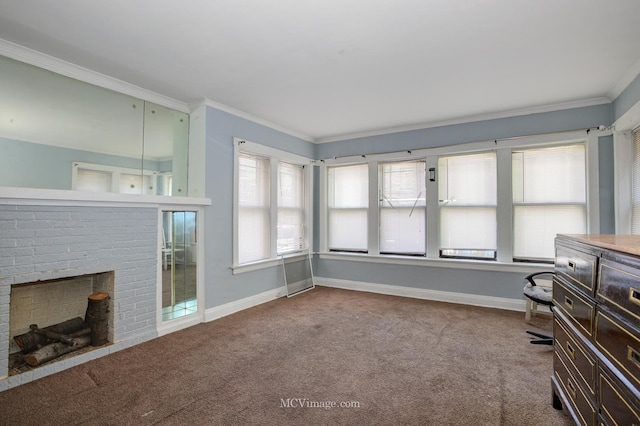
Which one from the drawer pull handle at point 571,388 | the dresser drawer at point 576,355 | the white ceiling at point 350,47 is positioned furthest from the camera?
the white ceiling at point 350,47

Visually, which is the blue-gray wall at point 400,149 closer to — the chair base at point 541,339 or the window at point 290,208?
the window at point 290,208

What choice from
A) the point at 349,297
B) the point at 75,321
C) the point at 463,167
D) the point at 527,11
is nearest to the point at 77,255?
the point at 75,321

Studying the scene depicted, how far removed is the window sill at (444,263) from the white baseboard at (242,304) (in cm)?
115

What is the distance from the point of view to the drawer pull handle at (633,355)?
110 centimetres

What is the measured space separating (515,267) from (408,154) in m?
2.10

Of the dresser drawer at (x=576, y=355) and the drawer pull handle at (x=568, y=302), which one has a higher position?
the drawer pull handle at (x=568, y=302)

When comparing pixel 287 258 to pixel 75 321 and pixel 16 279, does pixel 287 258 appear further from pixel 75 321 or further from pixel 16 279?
pixel 16 279

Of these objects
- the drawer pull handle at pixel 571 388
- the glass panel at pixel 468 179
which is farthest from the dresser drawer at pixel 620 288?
the glass panel at pixel 468 179

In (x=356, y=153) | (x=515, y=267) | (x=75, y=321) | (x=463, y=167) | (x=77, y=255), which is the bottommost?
(x=75, y=321)

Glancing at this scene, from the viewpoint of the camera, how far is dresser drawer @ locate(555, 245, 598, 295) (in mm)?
1523

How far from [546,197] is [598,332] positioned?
10.1 ft

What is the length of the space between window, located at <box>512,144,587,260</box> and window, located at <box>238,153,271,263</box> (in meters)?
3.40

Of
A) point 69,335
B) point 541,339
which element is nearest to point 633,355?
point 541,339

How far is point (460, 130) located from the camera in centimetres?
438
